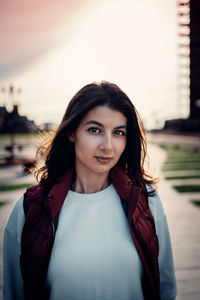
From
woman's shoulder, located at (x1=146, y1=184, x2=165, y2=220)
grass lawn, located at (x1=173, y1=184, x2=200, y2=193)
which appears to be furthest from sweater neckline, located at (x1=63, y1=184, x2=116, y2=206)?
grass lawn, located at (x1=173, y1=184, x2=200, y2=193)

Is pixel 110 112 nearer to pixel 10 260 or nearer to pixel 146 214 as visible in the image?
pixel 146 214

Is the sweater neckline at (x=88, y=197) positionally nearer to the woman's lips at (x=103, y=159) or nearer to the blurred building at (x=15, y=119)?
the woman's lips at (x=103, y=159)

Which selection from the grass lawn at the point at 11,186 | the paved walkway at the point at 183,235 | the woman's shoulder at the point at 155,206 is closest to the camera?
the woman's shoulder at the point at 155,206

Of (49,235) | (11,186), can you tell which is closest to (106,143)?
(49,235)

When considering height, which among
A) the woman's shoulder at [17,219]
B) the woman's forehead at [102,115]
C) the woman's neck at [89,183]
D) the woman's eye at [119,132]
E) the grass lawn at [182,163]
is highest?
the woman's forehead at [102,115]

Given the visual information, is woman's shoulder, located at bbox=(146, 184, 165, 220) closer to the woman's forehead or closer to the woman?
the woman

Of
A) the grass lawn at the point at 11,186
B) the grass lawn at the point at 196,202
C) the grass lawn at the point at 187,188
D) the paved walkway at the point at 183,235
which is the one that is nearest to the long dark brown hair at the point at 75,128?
the paved walkway at the point at 183,235

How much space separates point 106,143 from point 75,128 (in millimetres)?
262

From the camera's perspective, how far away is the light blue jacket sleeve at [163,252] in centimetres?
166

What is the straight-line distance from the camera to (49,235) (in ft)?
4.70

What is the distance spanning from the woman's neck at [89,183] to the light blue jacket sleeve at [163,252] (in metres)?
0.34

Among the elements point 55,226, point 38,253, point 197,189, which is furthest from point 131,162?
point 197,189

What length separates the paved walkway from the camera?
2814 mm

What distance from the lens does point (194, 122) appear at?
49.2 m
